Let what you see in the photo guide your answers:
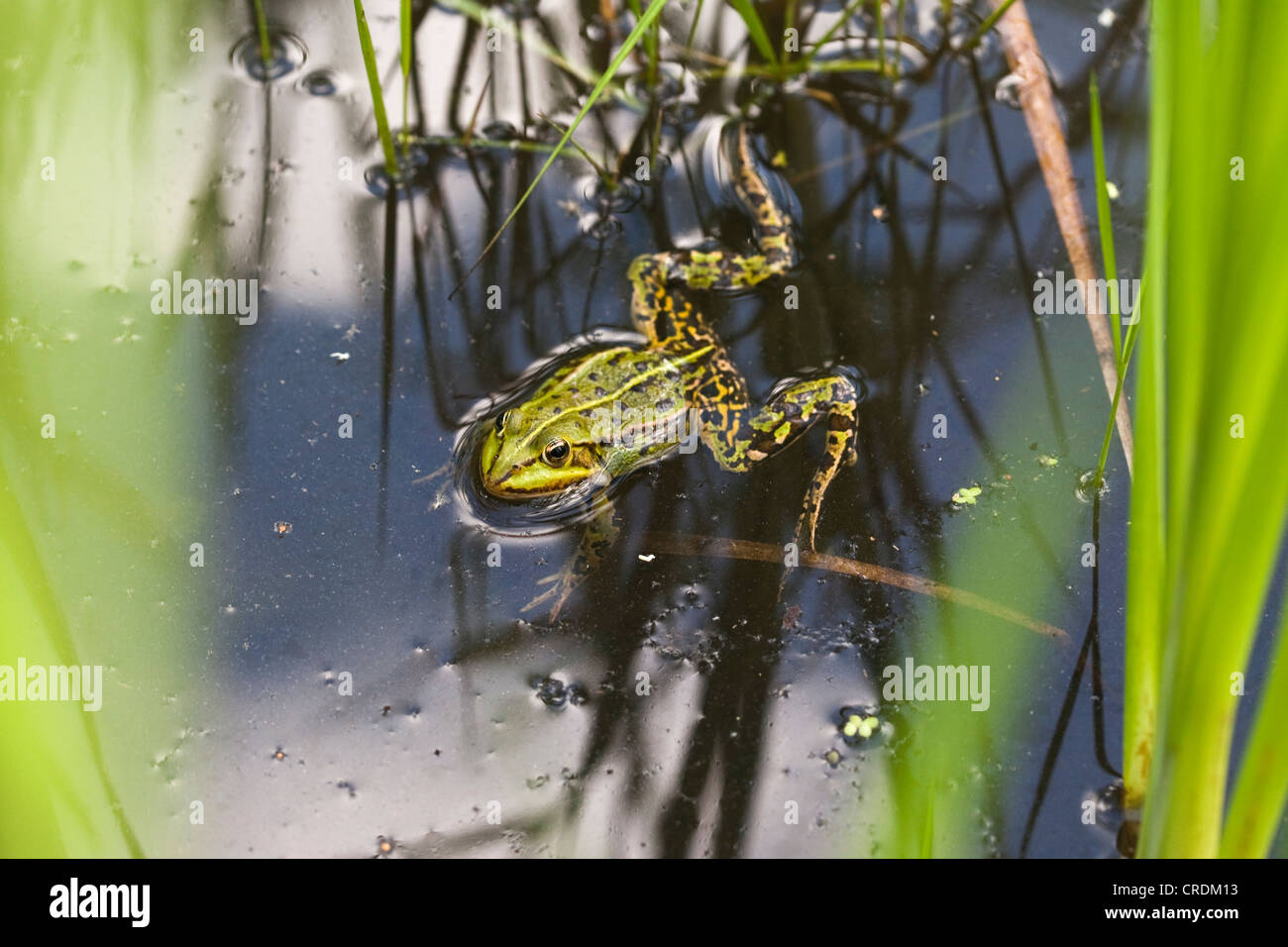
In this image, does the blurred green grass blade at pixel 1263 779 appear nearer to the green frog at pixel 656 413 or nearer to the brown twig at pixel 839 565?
the brown twig at pixel 839 565

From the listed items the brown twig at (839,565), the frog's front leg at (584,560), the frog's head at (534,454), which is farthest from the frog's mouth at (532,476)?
the brown twig at (839,565)

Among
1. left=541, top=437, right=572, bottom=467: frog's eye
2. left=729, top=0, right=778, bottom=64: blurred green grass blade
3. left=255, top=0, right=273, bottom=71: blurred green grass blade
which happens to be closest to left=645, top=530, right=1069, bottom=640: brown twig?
left=541, top=437, right=572, bottom=467: frog's eye

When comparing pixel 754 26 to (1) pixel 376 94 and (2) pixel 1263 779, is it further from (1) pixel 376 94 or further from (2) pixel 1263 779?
(2) pixel 1263 779

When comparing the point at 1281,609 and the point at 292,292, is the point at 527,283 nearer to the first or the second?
the point at 292,292

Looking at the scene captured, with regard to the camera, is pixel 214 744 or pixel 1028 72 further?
pixel 1028 72
